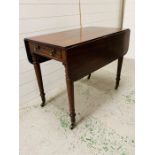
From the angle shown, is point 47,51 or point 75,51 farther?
point 47,51

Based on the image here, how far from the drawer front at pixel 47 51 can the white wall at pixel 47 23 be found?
0.28 metres

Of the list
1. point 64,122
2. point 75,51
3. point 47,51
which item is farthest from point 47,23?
point 64,122

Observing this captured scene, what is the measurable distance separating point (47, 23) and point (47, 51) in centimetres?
63

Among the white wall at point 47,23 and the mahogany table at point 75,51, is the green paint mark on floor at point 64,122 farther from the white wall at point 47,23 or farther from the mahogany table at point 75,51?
the white wall at point 47,23

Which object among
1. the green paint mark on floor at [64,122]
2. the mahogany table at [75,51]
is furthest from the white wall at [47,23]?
the green paint mark on floor at [64,122]

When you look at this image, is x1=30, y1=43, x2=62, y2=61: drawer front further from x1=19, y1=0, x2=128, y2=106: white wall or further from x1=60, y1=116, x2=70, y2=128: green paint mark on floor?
x1=60, y1=116, x2=70, y2=128: green paint mark on floor

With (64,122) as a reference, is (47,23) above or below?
above

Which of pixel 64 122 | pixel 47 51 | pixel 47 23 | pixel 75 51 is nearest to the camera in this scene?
pixel 75 51

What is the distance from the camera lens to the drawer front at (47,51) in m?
1.30

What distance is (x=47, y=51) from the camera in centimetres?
139

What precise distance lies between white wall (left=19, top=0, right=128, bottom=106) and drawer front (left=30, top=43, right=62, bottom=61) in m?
0.28

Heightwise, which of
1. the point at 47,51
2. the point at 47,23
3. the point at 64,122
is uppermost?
the point at 47,23

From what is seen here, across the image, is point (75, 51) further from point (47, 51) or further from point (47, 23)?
point (47, 23)
